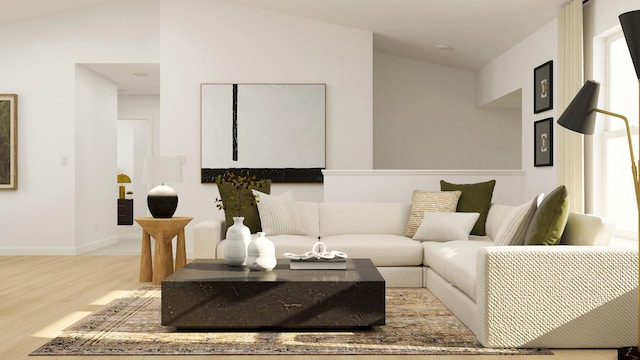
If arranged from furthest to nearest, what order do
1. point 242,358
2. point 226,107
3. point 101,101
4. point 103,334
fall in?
point 101,101, point 226,107, point 103,334, point 242,358

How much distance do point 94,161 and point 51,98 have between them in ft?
3.62

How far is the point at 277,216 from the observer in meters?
5.75

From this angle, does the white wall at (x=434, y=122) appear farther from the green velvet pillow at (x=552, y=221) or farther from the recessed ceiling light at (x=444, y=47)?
the green velvet pillow at (x=552, y=221)

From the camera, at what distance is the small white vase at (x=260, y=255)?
415 centimetres

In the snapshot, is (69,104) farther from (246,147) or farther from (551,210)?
(551,210)

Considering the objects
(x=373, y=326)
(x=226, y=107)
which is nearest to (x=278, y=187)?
(x=226, y=107)

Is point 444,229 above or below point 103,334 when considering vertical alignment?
above

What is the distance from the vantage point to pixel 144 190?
1238cm

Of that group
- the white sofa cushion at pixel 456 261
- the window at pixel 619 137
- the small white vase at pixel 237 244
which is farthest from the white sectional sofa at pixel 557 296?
the window at pixel 619 137

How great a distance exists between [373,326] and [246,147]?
4.28 metres

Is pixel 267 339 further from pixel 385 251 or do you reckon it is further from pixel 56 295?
pixel 56 295

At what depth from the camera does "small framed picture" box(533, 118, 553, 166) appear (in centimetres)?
635

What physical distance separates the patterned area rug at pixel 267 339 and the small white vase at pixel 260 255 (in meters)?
0.45

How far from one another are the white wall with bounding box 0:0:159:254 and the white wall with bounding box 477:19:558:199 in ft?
13.6
